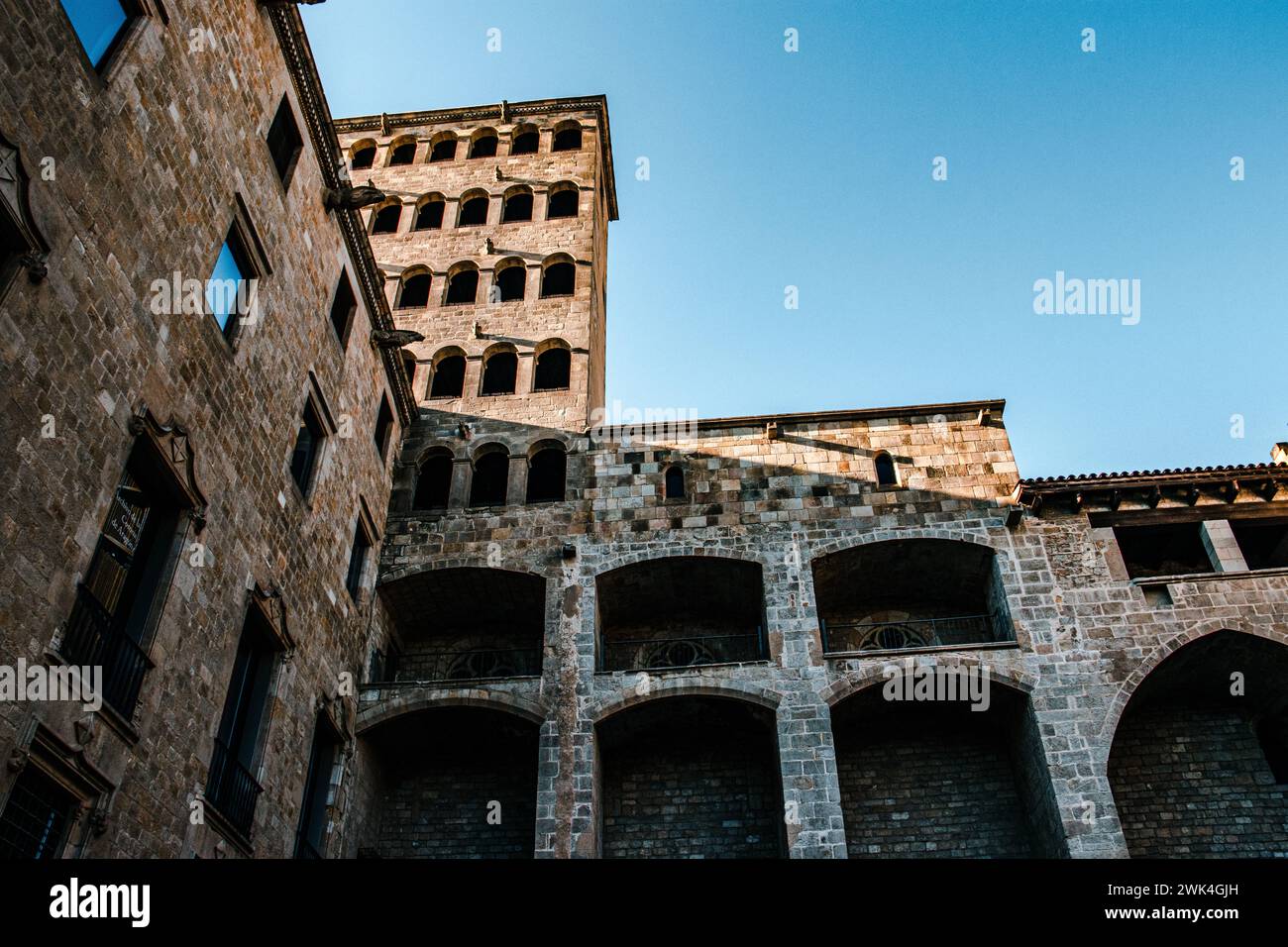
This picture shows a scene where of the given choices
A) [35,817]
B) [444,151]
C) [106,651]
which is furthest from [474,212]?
[35,817]

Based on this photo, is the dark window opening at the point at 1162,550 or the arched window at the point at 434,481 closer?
the dark window opening at the point at 1162,550

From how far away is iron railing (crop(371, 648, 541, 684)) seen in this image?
20325 millimetres

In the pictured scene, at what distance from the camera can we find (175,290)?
41.2 ft

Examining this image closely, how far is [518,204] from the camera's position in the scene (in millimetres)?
29266

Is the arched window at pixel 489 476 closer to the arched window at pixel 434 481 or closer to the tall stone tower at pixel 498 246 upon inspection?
the arched window at pixel 434 481

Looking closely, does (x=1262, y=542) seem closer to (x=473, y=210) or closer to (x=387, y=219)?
(x=473, y=210)

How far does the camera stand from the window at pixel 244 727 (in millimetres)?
13188

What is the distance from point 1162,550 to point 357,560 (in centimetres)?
1507

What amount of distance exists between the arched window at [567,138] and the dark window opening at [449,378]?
8.94m

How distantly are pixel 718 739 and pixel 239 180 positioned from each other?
12.1m

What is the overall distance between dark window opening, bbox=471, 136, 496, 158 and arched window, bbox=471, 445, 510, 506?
1198 centimetres

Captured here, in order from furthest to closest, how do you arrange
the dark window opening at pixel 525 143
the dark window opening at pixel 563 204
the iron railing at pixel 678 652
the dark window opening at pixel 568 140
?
1. the dark window opening at pixel 568 140
2. the dark window opening at pixel 525 143
3. the dark window opening at pixel 563 204
4. the iron railing at pixel 678 652

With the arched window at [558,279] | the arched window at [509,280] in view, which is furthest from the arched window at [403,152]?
the arched window at [558,279]
